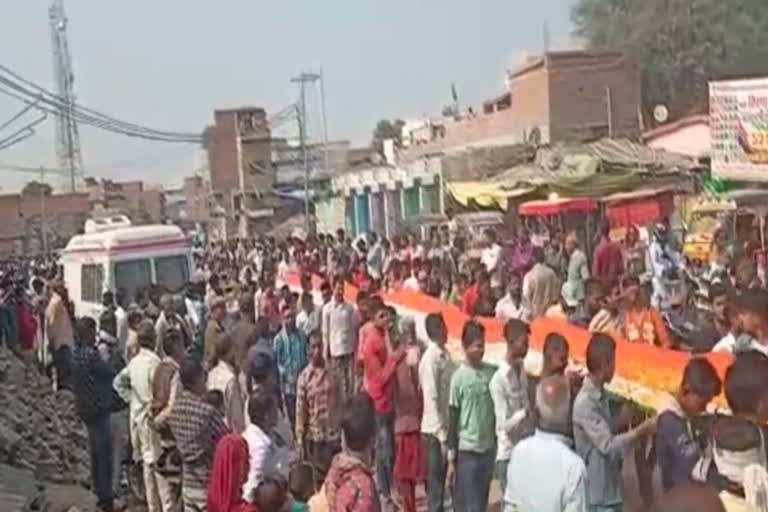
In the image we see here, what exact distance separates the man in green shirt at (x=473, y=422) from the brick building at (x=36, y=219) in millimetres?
54914

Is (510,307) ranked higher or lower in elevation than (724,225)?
lower

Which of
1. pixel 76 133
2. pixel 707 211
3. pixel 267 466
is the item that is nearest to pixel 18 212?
pixel 76 133

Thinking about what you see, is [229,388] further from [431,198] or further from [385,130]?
[385,130]

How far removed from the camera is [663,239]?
2144cm

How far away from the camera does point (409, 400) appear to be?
11203mm

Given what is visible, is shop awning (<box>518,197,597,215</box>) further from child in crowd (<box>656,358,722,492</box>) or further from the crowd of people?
child in crowd (<box>656,358,722,492</box>)

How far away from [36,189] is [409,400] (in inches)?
2973

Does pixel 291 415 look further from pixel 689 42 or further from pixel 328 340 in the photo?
pixel 689 42

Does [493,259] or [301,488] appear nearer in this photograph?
[301,488]

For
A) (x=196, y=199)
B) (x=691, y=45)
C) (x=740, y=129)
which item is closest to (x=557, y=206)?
(x=740, y=129)

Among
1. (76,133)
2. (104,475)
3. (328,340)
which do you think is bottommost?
(104,475)

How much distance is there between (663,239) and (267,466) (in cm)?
1415

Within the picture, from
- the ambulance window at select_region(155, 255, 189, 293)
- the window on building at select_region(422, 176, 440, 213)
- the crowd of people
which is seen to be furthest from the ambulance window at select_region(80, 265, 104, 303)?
the window on building at select_region(422, 176, 440, 213)

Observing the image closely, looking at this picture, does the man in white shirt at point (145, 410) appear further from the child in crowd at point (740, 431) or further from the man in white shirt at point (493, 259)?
the man in white shirt at point (493, 259)
